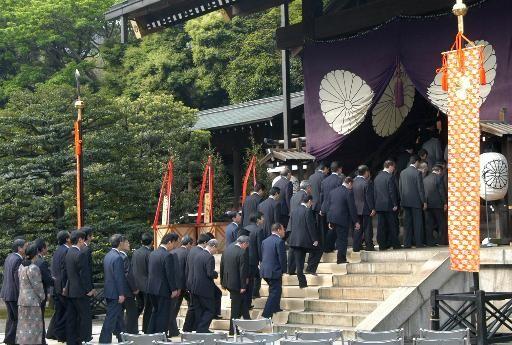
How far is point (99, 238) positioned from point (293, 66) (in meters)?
11.6

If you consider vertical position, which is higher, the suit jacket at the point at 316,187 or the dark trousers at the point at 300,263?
the suit jacket at the point at 316,187

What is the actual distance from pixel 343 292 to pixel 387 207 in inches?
84.6

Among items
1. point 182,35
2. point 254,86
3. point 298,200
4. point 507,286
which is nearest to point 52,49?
point 182,35

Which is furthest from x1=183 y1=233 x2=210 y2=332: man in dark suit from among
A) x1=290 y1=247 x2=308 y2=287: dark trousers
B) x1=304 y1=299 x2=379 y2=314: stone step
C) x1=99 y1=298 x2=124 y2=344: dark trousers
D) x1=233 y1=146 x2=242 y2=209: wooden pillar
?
x1=233 y1=146 x2=242 y2=209: wooden pillar

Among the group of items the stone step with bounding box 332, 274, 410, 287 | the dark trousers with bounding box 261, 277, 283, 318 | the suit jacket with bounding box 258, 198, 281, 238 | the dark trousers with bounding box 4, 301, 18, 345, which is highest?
the suit jacket with bounding box 258, 198, 281, 238

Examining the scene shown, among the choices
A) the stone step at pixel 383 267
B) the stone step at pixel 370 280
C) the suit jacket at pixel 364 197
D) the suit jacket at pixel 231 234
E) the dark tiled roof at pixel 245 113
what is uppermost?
the dark tiled roof at pixel 245 113

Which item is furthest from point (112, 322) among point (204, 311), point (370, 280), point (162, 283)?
point (370, 280)

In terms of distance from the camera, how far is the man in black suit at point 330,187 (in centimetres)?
1686

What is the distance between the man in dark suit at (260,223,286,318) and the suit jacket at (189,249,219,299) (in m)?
0.84

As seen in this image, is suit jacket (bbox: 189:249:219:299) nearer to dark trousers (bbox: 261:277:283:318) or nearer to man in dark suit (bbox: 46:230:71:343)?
dark trousers (bbox: 261:277:283:318)

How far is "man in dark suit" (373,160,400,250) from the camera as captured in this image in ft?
54.9

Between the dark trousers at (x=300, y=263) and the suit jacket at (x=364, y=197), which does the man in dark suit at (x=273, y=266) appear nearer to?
the dark trousers at (x=300, y=263)

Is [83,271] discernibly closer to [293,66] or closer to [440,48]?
[440,48]

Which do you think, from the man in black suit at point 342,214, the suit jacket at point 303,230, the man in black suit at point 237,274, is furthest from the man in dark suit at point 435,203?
the man in black suit at point 237,274
